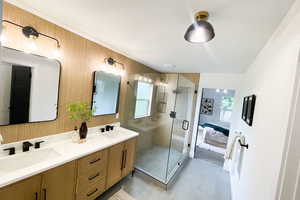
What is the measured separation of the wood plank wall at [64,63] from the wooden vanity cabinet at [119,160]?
61 cm

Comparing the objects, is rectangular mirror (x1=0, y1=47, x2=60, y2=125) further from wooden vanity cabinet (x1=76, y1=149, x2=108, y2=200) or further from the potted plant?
wooden vanity cabinet (x1=76, y1=149, x2=108, y2=200)

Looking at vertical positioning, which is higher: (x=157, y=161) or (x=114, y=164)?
(x=114, y=164)

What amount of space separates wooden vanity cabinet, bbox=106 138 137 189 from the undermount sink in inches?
28.6

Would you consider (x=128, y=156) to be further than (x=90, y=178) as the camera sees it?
Yes

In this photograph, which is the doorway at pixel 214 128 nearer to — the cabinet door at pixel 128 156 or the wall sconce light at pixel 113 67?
the cabinet door at pixel 128 156

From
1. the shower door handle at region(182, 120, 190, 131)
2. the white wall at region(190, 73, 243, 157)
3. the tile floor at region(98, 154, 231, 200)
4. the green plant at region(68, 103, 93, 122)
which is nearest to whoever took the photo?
the green plant at region(68, 103, 93, 122)

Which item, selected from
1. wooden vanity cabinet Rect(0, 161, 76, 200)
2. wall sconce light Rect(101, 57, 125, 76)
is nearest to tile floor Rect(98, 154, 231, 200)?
wooden vanity cabinet Rect(0, 161, 76, 200)

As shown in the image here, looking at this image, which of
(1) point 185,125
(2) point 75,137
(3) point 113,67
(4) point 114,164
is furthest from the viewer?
(1) point 185,125

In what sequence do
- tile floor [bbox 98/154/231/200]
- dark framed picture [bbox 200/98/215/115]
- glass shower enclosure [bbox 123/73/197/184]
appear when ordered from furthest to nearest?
dark framed picture [bbox 200/98/215/115] < glass shower enclosure [bbox 123/73/197/184] < tile floor [bbox 98/154/231/200]

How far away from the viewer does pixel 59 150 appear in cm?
154

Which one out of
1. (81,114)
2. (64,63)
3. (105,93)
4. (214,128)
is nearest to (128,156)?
(81,114)

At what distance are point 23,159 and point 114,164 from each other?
1.08 meters

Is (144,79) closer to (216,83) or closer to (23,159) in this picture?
(216,83)

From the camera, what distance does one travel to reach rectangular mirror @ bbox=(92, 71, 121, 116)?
216cm
